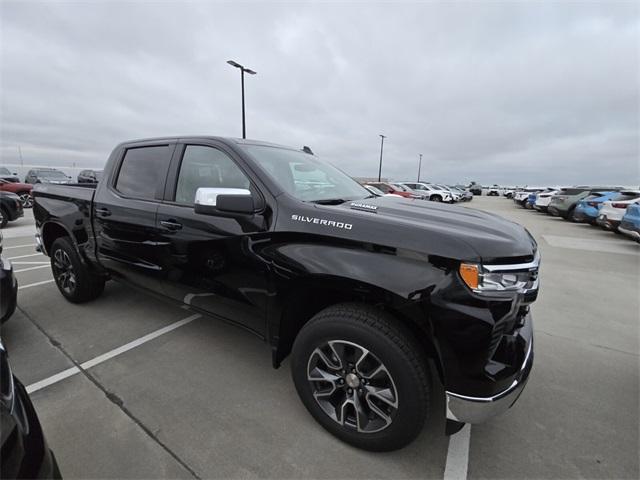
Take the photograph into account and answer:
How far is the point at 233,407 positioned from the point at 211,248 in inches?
45.1

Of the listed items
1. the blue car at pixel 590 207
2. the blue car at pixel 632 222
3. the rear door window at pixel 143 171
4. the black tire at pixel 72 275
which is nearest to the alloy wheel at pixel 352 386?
the rear door window at pixel 143 171

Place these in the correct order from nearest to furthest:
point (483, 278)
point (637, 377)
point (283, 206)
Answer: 1. point (483, 278)
2. point (283, 206)
3. point (637, 377)

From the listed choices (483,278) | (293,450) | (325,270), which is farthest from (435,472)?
(325,270)

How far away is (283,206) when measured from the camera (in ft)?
6.87

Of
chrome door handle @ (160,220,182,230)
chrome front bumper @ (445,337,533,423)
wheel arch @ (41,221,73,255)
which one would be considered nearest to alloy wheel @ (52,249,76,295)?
wheel arch @ (41,221,73,255)

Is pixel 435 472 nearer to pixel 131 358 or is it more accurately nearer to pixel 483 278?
pixel 483 278

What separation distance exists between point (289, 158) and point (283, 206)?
0.86 m

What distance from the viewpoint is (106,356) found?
284 centimetres

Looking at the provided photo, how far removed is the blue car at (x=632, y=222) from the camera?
7.71 meters

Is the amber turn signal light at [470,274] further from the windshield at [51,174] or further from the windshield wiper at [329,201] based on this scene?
the windshield at [51,174]

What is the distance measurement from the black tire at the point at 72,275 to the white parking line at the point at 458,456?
3895 mm

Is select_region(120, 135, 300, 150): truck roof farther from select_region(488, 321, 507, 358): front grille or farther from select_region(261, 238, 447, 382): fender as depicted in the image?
select_region(488, 321, 507, 358): front grille

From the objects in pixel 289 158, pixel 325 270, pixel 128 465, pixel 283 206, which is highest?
pixel 289 158

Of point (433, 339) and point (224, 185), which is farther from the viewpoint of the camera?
point (224, 185)
